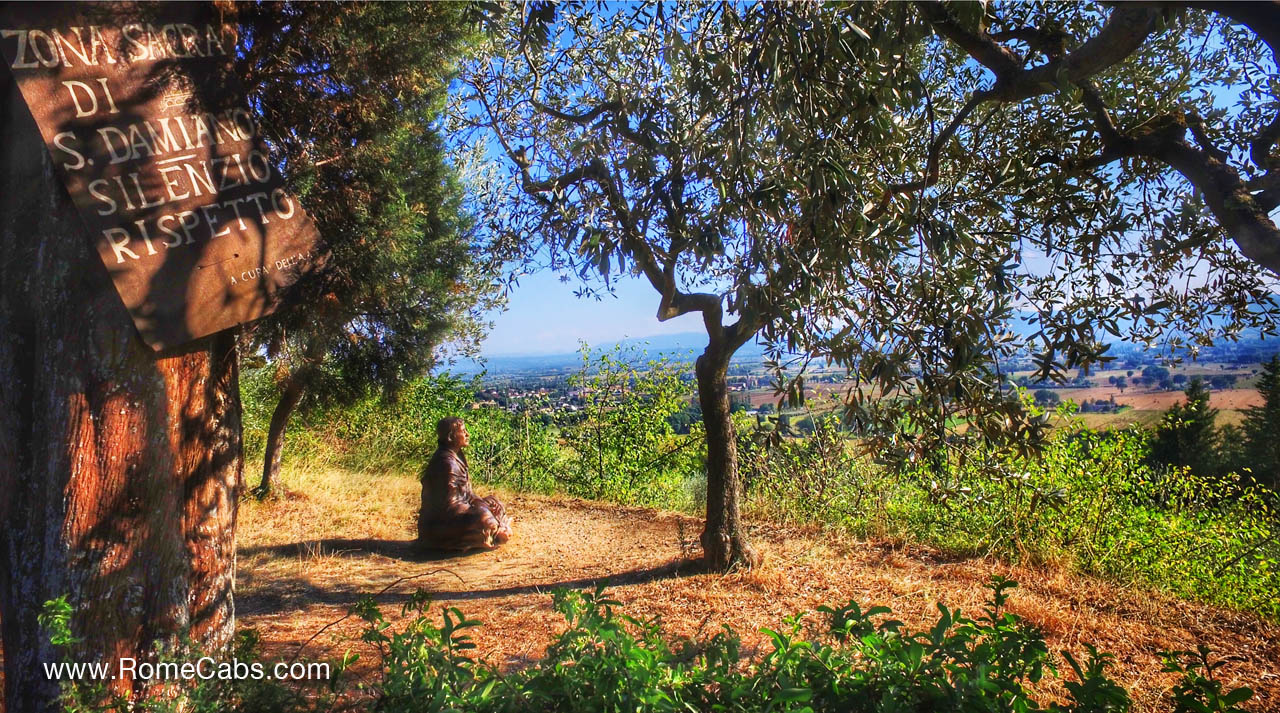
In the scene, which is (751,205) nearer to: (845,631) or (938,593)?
(845,631)

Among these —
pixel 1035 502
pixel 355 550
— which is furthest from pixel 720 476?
pixel 355 550

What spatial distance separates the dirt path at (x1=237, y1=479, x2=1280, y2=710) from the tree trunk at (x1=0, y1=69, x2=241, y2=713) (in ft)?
4.21

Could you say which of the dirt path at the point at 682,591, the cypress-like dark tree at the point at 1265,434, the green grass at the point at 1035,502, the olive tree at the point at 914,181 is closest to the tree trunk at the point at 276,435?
the green grass at the point at 1035,502

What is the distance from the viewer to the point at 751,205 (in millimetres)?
2734

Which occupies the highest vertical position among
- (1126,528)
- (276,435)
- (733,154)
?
(733,154)

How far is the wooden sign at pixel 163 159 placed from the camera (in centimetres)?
266

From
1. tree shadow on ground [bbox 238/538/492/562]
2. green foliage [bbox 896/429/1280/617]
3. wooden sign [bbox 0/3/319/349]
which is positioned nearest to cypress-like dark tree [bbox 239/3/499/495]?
wooden sign [bbox 0/3/319/349]

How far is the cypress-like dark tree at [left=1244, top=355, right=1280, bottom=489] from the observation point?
1060 centimetres

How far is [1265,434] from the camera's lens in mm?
12617

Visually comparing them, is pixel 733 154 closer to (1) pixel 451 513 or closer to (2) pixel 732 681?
(2) pixel 732 681

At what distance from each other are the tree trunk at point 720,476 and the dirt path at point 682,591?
0.20m

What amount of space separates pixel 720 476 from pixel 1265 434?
42.6ft

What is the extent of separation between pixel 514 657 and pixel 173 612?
1.80 metres

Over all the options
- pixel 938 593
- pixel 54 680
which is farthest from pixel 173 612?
pixel 938 593
